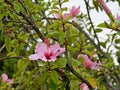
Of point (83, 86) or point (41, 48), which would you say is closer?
point (41, 48)

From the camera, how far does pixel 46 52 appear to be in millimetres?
1559

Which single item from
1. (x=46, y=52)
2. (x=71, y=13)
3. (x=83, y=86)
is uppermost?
(x=71, y=13)

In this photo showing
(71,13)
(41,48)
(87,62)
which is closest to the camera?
(41,48)

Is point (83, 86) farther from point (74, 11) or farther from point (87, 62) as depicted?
point (74, 11)

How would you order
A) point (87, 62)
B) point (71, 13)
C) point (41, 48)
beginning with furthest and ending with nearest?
point (87, 62) → point (71, 13) → point (41, 48)

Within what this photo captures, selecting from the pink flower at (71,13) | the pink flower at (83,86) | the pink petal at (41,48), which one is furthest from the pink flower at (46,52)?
the pink flower at (83,86)

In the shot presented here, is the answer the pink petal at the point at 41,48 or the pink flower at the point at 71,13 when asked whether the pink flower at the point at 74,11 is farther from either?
the pink petal at the point at 41,48

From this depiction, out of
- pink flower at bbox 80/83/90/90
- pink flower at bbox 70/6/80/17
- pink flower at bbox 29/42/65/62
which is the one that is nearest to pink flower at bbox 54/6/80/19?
pink flower at bbox 70/6/80/17

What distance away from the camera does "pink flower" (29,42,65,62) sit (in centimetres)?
152

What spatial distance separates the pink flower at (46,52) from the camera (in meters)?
1.52

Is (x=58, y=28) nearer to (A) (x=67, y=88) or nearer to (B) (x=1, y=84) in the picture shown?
(A) (x=67, y=88)

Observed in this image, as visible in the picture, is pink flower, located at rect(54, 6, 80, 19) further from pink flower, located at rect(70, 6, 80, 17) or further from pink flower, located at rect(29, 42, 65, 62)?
pink flower, located at rect(29, 42, 65, 62)

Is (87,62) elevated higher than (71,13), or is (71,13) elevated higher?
(71,13)

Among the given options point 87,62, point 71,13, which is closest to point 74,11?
point 71,13
